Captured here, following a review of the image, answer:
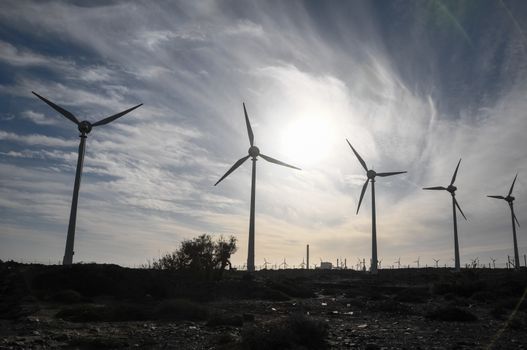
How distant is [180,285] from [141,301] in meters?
6.22

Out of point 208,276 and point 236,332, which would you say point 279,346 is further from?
point 208,276

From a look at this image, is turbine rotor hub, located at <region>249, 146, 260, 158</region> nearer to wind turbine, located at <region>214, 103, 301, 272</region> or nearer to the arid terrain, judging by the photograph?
wind turbine, located at <region>214, 103, 301, 272</region>

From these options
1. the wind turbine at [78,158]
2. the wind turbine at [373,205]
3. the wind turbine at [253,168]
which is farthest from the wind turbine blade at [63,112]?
the wind turbine at [373,205]

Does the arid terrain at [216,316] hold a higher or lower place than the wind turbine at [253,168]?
lower

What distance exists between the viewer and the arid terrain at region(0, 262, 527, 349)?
1734 cm

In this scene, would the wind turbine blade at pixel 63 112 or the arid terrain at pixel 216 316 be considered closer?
the arid terrain at pixel 216 316

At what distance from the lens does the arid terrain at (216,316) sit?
1734cm

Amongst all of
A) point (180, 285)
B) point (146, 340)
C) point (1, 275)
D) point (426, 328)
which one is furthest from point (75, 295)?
point (426, 328)

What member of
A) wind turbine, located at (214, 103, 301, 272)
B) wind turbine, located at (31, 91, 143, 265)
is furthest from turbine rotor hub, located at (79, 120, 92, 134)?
wind turbine, located at (214, 103, 301, 272)

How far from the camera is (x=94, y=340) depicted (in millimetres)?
16750

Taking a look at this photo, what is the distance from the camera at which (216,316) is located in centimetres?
2323

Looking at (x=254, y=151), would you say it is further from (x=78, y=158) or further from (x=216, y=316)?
(x=216, y=316)

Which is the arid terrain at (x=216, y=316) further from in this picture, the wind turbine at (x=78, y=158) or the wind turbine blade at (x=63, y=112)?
the wind turbine blade at (x=63, y=112)

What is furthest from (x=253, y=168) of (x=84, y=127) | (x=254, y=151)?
(x=84, y=127)
